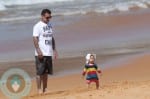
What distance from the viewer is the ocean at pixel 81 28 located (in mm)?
16203

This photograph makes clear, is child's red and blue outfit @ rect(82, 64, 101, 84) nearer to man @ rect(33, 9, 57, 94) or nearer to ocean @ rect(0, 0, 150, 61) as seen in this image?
man @ rect(33, 9, 57, 94)

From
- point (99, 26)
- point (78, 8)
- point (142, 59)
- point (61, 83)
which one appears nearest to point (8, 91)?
point (61, 83)

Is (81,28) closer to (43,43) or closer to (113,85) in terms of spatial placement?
(113,85)

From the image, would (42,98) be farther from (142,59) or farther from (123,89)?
(142,59)

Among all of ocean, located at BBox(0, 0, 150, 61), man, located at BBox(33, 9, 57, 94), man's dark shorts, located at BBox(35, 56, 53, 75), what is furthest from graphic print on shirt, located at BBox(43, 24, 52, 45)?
ocean, located at BBox(0, 0, 150, 61)

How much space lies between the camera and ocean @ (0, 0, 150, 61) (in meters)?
16.2

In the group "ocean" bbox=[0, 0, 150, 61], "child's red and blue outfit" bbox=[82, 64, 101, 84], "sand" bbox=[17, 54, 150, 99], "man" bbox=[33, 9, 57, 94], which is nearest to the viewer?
"sand" bbox=[17, 54, 150, 99]

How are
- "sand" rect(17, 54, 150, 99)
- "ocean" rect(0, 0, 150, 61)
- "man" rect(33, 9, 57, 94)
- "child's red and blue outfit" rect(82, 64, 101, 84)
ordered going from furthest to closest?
"ocean" rect(0, 0, 150, 61)
"child's red and blue outfit" rect(82, 64, 101, 84)
"man" rect(33, 9, 57, 94)
"sand" rect(17, 54, 150, 99)

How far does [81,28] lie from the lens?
804 inches

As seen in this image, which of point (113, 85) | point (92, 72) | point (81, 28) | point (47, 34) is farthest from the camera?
point (81, 28)

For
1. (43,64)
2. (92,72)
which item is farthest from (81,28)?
(43,64)

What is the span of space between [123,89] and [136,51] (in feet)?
20.0

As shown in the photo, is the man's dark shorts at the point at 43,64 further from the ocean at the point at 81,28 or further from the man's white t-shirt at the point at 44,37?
the ocean at the point at 81,28

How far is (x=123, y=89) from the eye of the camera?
963 centimetres
